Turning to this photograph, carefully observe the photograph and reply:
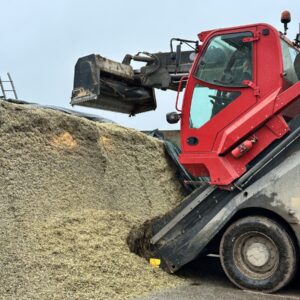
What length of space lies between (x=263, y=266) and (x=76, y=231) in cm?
211

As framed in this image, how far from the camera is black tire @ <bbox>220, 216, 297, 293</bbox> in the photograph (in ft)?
16.8

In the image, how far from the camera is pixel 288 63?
5754 millimetres

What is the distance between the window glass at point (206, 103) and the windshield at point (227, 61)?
0.37 ft

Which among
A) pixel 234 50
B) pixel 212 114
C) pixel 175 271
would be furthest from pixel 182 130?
pixel 175 271

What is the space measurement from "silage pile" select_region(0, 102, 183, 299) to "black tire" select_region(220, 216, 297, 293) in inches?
27.2

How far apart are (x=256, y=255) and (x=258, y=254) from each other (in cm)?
3

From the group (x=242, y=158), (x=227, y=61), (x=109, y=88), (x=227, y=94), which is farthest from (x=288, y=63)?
(x=109, y=88)

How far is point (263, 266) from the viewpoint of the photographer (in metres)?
5.27

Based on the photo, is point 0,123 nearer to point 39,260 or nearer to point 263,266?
point 39,260

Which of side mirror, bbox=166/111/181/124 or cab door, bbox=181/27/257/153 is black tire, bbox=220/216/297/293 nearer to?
cab door, bbox=181/27/257/153

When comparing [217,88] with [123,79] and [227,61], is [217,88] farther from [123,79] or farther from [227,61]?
[123,79]

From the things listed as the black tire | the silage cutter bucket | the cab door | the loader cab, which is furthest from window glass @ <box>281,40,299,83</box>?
the silage cutter bucket

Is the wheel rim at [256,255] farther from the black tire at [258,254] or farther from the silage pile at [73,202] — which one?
the silage pile at [73,202]

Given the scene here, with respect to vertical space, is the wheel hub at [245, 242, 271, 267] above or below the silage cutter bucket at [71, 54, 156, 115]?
below
